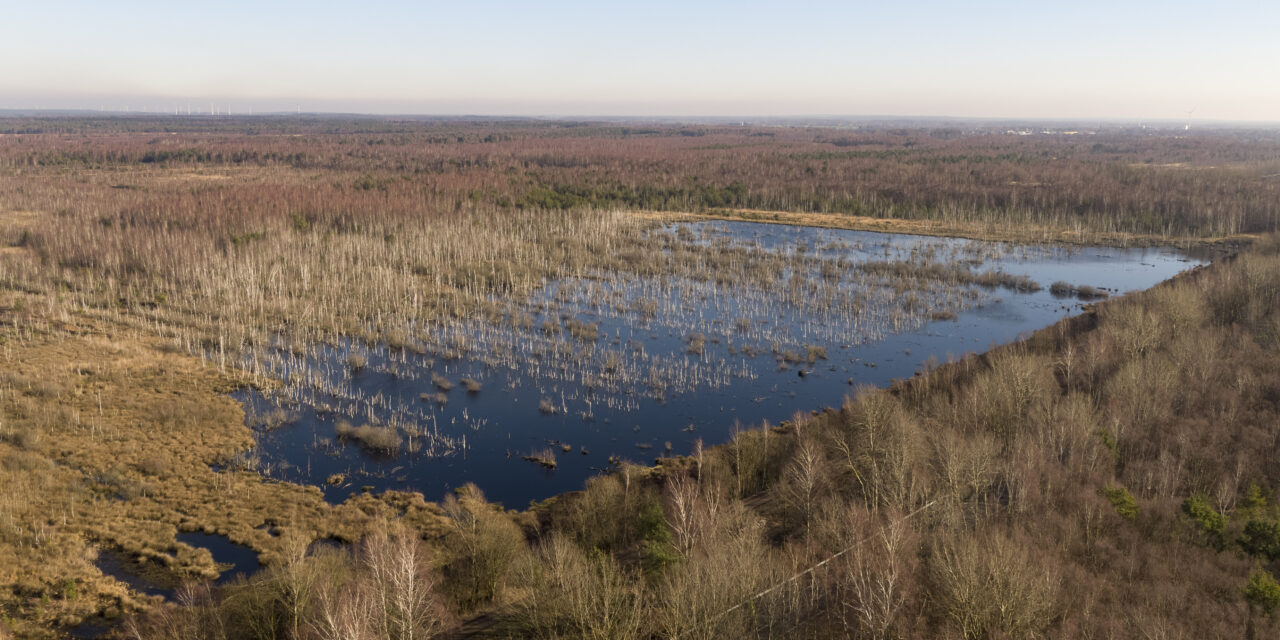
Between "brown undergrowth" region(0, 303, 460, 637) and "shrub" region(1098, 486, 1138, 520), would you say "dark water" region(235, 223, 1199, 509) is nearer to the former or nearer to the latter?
"brown undergrowth" region(0, 303, 460, 637)

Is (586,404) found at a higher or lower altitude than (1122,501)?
lower

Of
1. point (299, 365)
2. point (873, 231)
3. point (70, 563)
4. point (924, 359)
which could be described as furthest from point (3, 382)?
point (873, 231)

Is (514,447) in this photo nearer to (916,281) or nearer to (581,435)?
(581,435)

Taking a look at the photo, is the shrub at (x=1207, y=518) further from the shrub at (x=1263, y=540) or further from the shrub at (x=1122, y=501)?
the shrub at (x=1122, y=501)

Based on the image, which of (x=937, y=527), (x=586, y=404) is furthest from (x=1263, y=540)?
(x=586, y=404)

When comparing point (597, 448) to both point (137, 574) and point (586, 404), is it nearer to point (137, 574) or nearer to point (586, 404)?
point (586, 404)

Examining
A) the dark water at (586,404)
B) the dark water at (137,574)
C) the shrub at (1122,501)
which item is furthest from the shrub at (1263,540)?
the dark water at (137,574)
